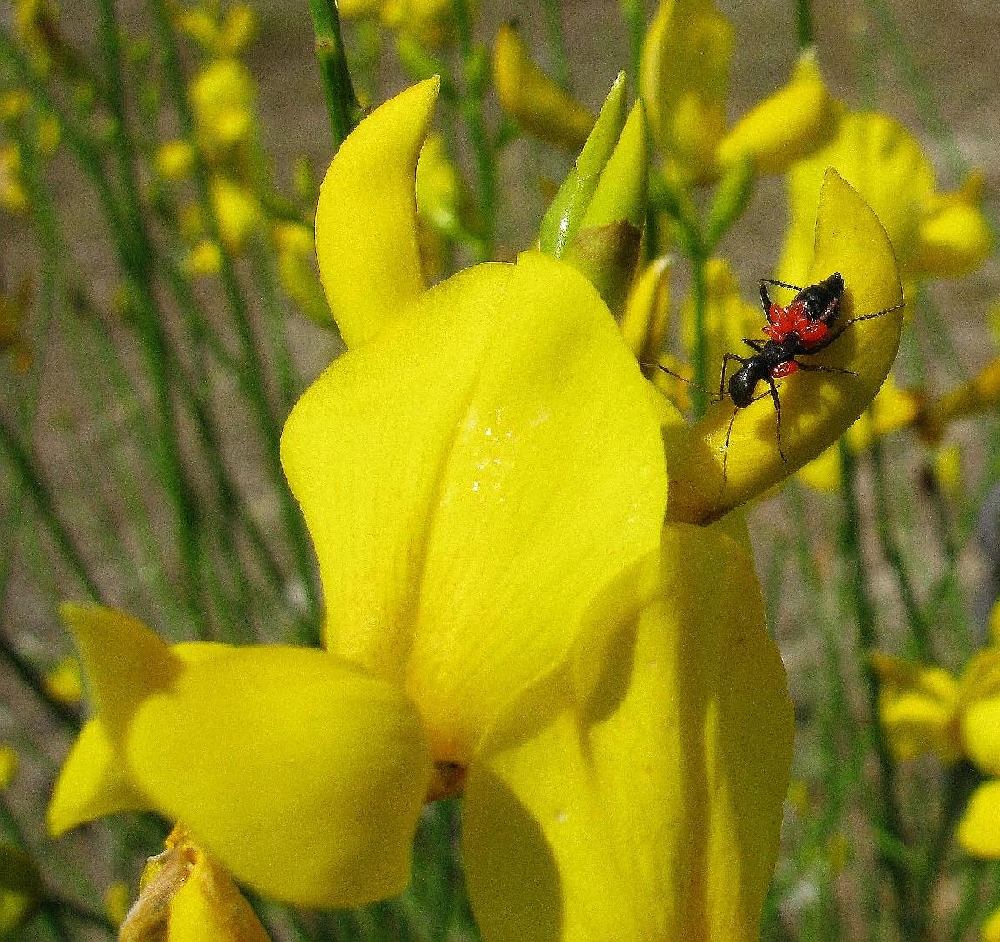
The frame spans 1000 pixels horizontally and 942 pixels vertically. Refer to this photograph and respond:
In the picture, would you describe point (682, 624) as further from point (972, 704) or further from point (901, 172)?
point (901, 172)

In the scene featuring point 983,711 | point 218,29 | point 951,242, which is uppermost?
point 218,29

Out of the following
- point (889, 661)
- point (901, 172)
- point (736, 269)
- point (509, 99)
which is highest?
point (509, 99)

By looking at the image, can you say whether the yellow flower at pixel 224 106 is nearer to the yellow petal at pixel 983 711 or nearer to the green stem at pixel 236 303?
the green stem at pixel 236 303

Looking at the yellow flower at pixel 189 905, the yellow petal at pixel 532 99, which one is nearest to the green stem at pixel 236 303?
the yellow petal at pixel 532 99

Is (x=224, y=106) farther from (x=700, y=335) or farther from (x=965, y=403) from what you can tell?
(x=700, y=335)

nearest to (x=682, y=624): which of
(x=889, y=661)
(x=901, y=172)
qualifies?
(x=889, y=661)

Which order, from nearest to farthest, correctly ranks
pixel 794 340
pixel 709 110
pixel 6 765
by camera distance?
pixel 794 340
pixel 709 110
pixel 6 765

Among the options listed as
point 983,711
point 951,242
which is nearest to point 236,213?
point 951,242
